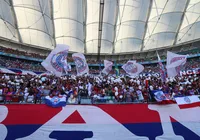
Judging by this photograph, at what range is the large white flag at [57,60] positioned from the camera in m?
11.8

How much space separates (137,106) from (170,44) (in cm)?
3584

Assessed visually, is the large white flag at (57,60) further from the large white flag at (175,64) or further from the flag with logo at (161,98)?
the large white flag at (175,64)

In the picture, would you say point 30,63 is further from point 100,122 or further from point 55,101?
point 100,122

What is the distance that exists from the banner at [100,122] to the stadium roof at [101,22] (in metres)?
23.3

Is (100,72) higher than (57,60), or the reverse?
(100,72)

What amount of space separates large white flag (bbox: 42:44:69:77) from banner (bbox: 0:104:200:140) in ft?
12.4

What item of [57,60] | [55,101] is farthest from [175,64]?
[55,101]

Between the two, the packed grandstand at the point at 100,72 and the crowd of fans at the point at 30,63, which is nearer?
the packed grandstand at the point at 100,72

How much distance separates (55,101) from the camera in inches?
352

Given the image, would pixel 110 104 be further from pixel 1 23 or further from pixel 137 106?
pixel 1 23

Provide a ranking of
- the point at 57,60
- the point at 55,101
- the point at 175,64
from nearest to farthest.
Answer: the point at 55,101
the point at 57,60
the point at 175,64

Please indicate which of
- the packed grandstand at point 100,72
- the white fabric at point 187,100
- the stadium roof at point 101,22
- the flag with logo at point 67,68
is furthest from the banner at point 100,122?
the stadium roof at point 101,22

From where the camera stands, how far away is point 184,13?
109 ft

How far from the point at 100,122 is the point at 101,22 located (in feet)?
86.9
